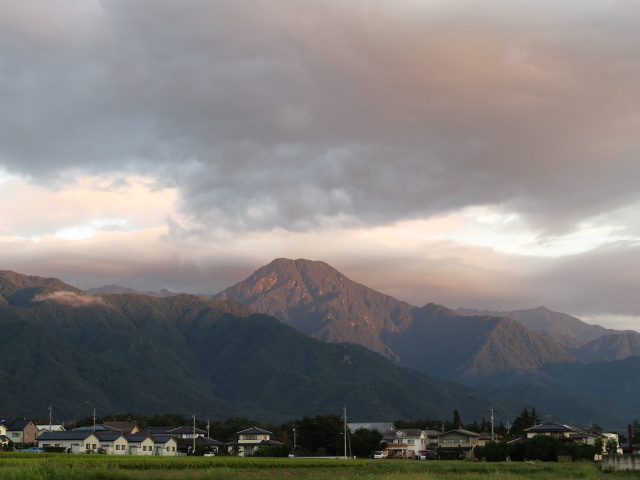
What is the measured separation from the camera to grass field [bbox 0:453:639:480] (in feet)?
187

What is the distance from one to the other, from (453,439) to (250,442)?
42684mm

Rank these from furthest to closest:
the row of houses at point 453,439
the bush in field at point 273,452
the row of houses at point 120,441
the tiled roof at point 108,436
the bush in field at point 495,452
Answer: the row of houses at point 453,439 → the tiled roof at point 108,436 → the row of houses at point 120,441 → the bush in field at point 273,452 → the bush in field at point 495,452

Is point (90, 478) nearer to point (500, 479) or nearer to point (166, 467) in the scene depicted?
point (166, 467)

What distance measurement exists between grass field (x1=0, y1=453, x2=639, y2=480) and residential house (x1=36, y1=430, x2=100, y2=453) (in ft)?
147

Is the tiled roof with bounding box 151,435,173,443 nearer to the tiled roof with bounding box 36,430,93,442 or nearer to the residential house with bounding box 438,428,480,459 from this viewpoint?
the tiled roof with bounding box 36,430,93,442

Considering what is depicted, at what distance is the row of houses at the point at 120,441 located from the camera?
428ft

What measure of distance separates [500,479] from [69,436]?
9356 centimetres

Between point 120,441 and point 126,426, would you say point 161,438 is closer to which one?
point 120,441

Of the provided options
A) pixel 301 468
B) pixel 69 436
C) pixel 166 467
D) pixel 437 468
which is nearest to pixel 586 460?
pixel 437 468

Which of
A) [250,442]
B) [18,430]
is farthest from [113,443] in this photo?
[18,430]

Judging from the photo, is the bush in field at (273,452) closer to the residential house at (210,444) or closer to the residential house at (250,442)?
the residential house at (210,444)

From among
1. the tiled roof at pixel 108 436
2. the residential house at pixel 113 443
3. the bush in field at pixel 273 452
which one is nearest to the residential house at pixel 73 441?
the residential house at pixel 113 443

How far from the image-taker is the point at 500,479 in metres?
59.7

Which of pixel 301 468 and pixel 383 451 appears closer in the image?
pixel 301 468
